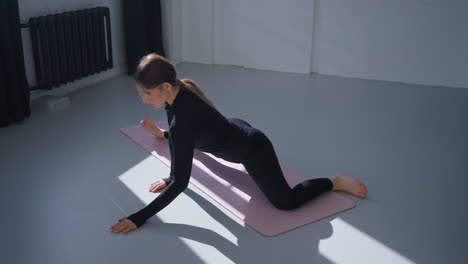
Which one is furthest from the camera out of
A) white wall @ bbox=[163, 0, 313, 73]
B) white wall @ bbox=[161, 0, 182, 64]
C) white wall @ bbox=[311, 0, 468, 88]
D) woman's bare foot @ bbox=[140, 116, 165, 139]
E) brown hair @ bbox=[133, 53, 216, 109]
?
white wall @ bbox=[161, 0, 182, 64]

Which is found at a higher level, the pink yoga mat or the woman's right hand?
the woman's right hand

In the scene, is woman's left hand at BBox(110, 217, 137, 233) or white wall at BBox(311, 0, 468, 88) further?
white wall at BBox(311, 0, 468, 88)

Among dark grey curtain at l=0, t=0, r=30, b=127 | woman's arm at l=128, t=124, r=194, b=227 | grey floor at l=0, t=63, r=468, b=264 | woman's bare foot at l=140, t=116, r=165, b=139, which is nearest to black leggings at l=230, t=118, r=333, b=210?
grey floor at l=0, t=63, r=468, b=264

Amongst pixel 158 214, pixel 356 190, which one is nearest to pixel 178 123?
pixel 158 214

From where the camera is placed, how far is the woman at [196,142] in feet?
6.68

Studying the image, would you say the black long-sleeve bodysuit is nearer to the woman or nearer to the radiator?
the woman

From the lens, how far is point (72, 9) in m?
4.01

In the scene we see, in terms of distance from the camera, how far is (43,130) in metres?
3.27

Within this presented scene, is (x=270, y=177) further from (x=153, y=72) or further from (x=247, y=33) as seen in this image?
(x=247, y=33)

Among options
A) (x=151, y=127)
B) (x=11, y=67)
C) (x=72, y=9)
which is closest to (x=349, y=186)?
(x=151, y=127)

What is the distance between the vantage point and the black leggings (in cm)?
225

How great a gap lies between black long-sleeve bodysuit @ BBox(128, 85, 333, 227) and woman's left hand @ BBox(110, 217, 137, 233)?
0.02 meters

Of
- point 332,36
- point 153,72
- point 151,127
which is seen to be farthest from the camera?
Result: point 332,36

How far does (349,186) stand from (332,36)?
2415mm
